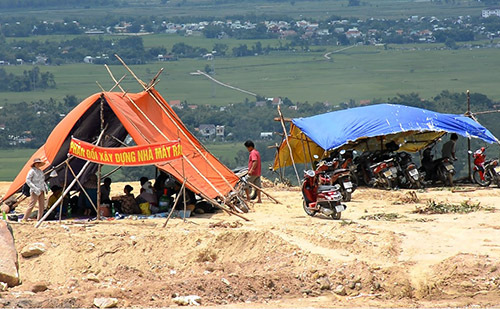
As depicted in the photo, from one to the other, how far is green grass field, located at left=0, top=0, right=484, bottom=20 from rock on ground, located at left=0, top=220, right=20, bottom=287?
125 m

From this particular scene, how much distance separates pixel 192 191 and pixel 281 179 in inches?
198

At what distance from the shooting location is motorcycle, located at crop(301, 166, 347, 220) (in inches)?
552

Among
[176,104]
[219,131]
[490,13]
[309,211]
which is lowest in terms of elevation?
[490,13]

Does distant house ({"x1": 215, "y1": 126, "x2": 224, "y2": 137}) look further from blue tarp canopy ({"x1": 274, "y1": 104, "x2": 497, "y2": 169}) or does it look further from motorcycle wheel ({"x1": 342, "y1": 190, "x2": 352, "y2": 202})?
motorcycle wheel ({"x1": 342, "y1": 190, "x2": 352, "y2": 202})

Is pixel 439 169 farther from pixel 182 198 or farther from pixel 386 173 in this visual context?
pixel 182 198

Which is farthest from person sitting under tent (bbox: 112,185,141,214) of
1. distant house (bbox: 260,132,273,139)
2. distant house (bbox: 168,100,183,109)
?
distant house (bbox: 168,100,183,109)

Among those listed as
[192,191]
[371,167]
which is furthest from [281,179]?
[192,191]

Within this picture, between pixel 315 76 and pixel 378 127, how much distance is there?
76.1 metres

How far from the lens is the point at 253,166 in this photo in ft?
52.4

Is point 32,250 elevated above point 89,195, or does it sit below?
above

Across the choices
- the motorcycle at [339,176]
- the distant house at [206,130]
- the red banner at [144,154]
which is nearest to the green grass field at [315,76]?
the distant house at [206,130]

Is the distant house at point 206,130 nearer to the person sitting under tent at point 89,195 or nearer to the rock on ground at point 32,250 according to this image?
the person sitting under tent at point 89,195

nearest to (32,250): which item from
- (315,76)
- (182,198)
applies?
(182,198)

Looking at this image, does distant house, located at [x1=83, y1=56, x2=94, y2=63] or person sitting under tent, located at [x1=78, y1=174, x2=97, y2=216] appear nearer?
person sitting under tent, located at [x1=78, y1=174, x2=97, y2=216]
